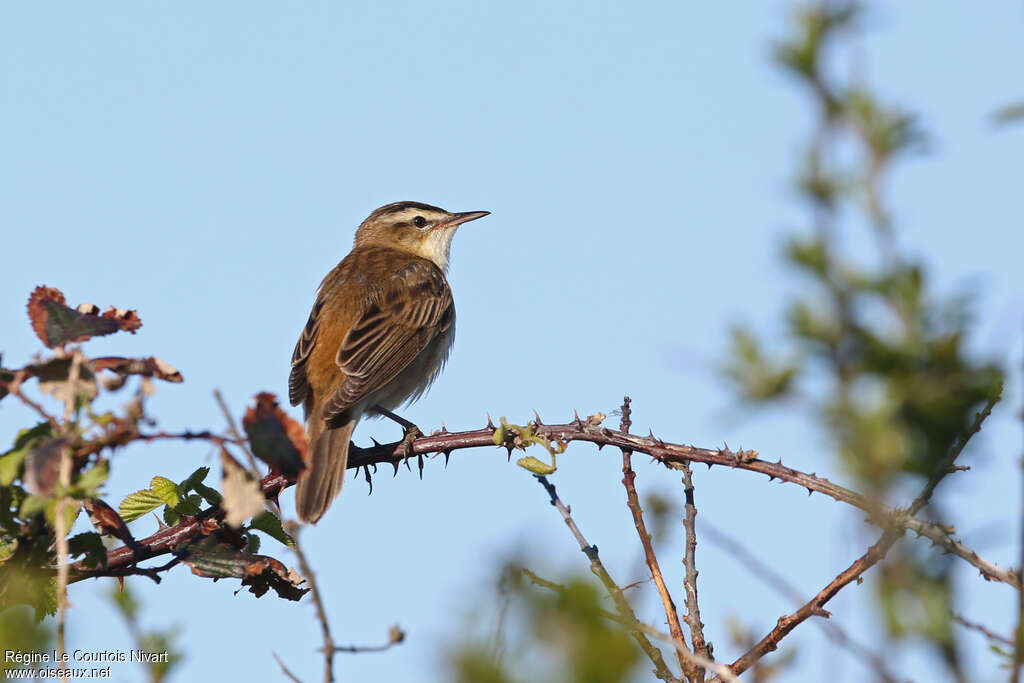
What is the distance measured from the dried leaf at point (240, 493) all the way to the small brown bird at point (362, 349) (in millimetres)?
3183

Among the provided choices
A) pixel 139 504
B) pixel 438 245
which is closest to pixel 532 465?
pixel 139 504

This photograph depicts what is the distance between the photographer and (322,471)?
596 cm

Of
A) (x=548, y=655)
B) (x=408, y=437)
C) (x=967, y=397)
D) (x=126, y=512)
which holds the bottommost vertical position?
(x=548, y=655)

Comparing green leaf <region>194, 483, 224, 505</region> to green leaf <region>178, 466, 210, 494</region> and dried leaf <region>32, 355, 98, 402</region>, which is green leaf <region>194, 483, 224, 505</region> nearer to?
green leaf <region>178, 466, 210, 494</region>

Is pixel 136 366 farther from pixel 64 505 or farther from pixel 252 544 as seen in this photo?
pixel 252 544

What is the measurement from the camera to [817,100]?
4.38ft

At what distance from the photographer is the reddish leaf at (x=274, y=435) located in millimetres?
2617

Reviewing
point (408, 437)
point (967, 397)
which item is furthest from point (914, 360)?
point (408, 437)

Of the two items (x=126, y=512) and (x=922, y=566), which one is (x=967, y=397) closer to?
(x=922, y=566)

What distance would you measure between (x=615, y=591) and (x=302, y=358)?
5004 millimetres

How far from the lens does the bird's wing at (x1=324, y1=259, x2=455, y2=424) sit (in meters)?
6.75

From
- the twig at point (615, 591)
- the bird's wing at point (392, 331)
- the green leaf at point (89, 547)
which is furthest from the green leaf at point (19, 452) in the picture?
the bird's wing at point (392, 331)

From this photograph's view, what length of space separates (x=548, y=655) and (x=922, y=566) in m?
0.44

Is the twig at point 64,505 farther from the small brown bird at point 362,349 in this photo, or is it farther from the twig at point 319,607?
the small brown bird at point 362,349
